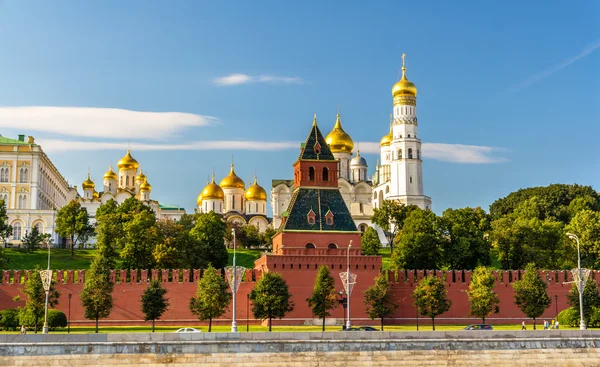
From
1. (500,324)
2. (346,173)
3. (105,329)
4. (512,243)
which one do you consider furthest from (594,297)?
(346,173)

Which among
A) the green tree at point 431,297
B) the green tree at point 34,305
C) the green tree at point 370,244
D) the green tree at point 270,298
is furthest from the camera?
the green tree at point 370,244

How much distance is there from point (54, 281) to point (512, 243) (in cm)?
4037

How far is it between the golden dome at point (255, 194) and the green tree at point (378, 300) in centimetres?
7022

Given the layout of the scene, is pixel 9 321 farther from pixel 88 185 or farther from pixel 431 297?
pixel 88 185

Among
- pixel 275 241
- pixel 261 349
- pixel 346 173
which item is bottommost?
pixel 261 349

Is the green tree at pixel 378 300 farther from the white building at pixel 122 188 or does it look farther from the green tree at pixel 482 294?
the white building at pixel 122 188

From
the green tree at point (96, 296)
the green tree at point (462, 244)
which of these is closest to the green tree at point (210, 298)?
the green tree at point (96, 296)

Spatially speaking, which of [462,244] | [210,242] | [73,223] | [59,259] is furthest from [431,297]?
[73,223]

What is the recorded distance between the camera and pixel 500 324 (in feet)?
224

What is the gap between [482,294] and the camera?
65.8m

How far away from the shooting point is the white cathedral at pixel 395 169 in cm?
12375

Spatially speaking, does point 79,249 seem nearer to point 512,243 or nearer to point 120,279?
point 120,279

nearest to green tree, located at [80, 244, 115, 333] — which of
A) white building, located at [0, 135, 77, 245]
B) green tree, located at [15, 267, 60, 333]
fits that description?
green tree, located at [15, 267, 60, 333]

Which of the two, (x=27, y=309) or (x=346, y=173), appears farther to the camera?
(x=346, y=173)
